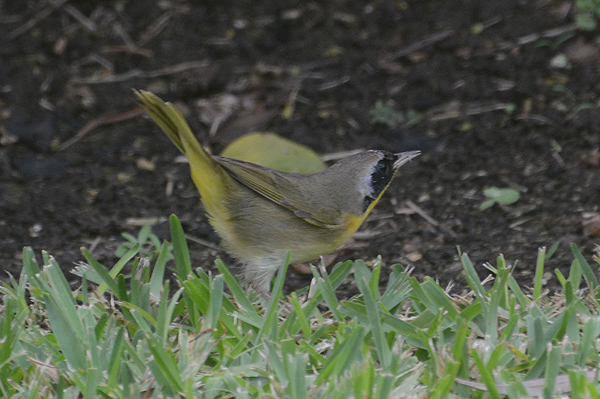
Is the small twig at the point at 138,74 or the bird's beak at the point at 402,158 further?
the small twig at the point at 138,74

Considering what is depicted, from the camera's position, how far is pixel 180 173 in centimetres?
584

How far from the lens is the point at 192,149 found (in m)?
4.23

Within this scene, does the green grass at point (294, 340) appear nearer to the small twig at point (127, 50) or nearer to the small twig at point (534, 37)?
the small twig at point (534, 37)

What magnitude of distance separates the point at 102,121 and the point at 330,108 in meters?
1.85

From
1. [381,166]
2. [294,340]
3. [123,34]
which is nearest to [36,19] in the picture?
[123,34]

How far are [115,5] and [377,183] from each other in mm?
3993

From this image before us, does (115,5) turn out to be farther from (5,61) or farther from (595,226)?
(595,226)

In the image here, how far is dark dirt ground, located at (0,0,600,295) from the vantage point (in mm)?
4969

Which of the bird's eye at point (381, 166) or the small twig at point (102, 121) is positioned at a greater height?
the bird's eye at point (381, 166)

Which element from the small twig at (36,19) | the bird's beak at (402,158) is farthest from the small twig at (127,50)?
the bird's beak at (402,158)

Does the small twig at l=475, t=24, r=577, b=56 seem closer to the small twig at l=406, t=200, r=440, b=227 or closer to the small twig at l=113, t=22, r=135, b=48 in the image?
the small twig at l=406, t=200, r=440, b=227

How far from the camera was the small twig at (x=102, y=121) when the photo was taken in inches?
241

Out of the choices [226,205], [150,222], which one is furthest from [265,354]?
[150,222]

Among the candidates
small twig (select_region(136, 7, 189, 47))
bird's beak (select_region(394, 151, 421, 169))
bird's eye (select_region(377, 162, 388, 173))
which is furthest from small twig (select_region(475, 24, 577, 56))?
small twig (select_region(136, 7, 189, 47))
